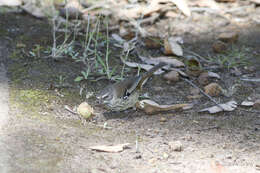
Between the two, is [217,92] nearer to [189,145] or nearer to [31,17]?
[189,145]

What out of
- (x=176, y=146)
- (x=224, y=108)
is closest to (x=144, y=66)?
(x=224, y=108)

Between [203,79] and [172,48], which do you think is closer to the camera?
[203,79]

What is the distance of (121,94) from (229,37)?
2.38 metres

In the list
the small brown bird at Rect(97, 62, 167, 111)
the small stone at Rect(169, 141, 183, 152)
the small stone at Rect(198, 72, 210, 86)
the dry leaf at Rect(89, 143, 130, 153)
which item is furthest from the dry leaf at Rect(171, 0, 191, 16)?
the dry leaf at Rect(89, 143, 130, 153)

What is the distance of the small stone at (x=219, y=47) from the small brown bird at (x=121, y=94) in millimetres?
1695

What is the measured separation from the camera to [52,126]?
11.3 feet

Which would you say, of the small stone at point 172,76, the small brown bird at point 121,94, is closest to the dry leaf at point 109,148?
the small brown bird at point 121,94

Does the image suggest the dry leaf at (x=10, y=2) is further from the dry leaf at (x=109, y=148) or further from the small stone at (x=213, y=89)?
the dry leaf at (x=109, y=148)

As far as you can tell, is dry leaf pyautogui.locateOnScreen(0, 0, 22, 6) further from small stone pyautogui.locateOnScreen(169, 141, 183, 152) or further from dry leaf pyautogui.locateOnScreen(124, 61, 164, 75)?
small stone pyautogui.locateOnScreen(169, 141, 183, 152)

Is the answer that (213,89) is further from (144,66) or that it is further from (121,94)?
(121,94)

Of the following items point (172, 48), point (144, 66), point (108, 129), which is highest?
point (172, 48)

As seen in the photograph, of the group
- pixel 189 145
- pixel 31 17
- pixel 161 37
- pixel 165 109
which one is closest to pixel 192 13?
pixel 161 37

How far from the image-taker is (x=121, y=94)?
159 inches

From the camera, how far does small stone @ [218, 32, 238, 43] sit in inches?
227
